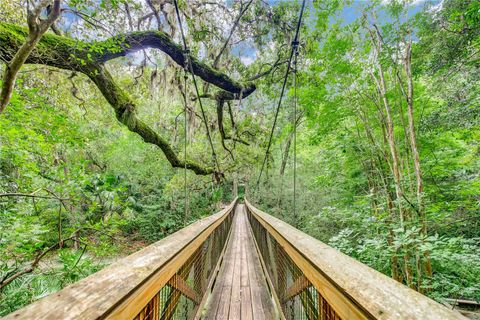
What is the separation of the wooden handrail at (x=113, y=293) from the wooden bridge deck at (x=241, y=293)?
1316 mm

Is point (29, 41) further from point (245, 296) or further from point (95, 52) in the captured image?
point (245, 296)

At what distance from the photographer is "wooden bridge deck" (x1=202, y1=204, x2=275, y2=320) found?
192cm

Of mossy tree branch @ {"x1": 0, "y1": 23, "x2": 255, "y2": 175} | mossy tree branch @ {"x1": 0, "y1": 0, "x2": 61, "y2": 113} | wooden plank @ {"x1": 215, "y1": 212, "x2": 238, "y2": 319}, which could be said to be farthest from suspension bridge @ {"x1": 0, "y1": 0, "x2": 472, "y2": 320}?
mossy tree branch @ {"x1": 0, "y1": 23, "x2": 255, "y2": 175}

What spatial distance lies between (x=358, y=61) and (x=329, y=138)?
216 cm

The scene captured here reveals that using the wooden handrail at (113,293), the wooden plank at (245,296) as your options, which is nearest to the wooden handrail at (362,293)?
the wooden handrail at (113,293)

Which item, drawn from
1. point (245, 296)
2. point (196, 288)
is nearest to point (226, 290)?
point (245, 296)

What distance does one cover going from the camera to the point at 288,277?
1.50m

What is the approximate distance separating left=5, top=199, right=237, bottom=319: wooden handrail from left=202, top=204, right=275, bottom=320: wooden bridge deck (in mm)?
1316

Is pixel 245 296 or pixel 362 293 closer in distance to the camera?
pixel 362 293

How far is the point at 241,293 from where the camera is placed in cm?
235

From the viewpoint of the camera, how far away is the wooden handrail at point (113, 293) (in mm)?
429

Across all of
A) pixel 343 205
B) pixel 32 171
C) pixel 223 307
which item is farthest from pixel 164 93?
pixel 343 205

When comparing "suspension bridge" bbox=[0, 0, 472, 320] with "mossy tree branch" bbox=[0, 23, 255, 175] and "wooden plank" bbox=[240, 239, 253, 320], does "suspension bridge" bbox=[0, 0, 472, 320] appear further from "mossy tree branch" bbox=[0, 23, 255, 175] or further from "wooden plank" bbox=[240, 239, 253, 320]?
"mossy tree branch" bbox=[0, 23, 255, 175]

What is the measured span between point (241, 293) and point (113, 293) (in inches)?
83.2
